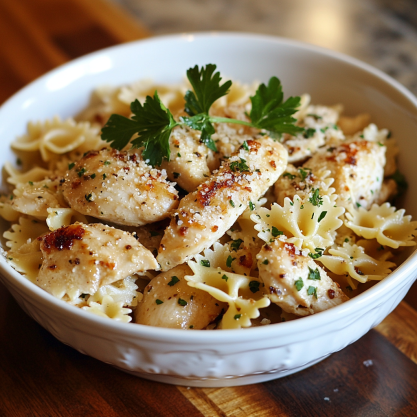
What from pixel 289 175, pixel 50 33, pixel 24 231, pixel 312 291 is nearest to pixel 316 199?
pixel 289 175

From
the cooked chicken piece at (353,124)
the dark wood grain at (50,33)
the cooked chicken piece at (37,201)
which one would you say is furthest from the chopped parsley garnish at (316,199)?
the dark wood grain at (50,33)

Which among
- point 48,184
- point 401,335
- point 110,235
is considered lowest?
point 48,184

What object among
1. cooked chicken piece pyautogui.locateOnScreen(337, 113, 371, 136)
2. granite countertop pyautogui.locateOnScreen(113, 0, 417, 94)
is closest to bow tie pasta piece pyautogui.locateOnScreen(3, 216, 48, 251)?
cooked chicken piece pyautogui.locateOnScreen(337, 113, 371, 136)

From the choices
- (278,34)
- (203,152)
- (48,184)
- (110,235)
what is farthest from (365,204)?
(278,34)

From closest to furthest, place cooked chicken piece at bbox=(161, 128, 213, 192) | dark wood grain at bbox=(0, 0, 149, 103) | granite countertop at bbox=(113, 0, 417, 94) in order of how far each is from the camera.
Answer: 1. cooked chicken piece at bbox=(161, 128, 213, 192)
2. dark wood grain at bbox=(0, 0, 149, 103)
3. granite countertop at bbox=(113, 0, 417, 94)

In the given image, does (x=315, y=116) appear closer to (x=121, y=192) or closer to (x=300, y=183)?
(x=300, y=183)

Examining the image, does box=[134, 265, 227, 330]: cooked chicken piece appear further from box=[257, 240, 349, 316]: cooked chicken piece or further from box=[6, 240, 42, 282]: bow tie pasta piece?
box=[6, 240, 42, 282]: bow tie pasta piece

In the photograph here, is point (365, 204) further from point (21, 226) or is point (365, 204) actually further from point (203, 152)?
point (21, 226)

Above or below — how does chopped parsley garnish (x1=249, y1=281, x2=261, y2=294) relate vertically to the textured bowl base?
above
